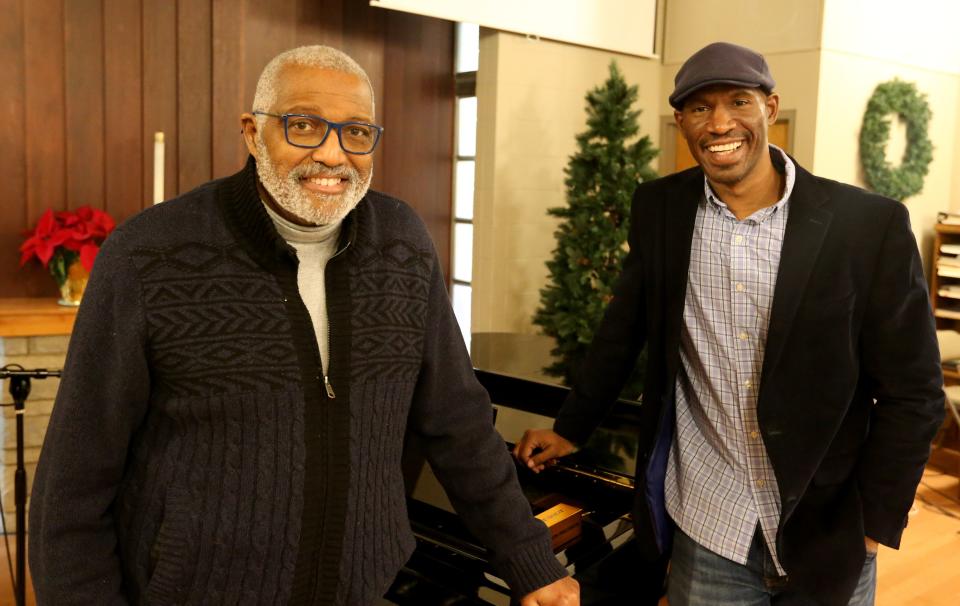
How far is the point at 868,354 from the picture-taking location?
167cm

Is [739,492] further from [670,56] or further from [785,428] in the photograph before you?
[670,56]

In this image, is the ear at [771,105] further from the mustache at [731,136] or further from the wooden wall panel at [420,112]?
the wooden wall panel at [420,112]

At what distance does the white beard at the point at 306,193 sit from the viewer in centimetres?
128

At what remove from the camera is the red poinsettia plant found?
3.74 metres

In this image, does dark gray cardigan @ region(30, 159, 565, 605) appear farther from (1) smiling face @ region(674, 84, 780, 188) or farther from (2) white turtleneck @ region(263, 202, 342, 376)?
(1) smiling face @ region(674, 84, 780, 188)

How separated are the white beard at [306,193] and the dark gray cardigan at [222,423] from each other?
0.04 metres

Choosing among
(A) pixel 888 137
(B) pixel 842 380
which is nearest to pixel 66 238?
(B) pixel 842 380

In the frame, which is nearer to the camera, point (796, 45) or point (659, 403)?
point (659, 403)

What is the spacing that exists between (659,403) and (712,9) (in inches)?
181

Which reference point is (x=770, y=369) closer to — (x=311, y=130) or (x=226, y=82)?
(x=311, y=130)

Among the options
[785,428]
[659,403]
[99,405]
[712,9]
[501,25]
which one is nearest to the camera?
[99,405]

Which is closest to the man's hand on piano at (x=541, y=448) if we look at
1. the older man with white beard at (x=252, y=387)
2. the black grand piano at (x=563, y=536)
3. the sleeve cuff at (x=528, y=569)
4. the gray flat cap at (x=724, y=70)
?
the black grand piano at (x=563, y=536)

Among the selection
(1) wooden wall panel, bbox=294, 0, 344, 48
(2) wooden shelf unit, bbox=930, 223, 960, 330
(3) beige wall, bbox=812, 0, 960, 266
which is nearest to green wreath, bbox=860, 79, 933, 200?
(3) beige wall, bbox=812, 0, 960, 266

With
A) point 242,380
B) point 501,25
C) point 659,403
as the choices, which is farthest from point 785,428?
point 501,25
